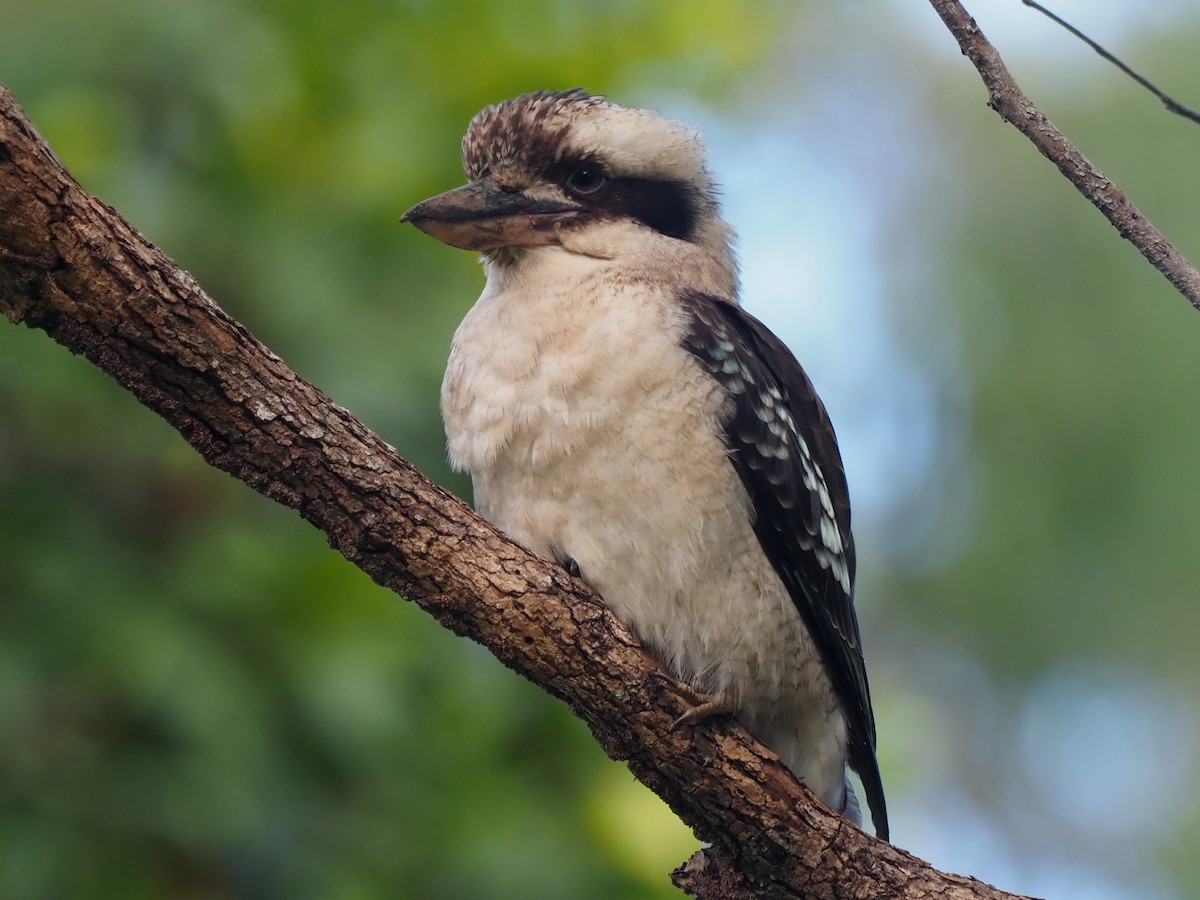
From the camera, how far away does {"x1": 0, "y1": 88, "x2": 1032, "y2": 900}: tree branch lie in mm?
2322

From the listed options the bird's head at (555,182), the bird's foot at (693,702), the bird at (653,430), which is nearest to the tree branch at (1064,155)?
the bird at (653,430)

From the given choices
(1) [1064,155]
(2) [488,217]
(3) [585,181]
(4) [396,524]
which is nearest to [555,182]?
(3) [585,181]

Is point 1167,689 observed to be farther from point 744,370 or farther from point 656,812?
point 744,370

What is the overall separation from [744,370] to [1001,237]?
23.2ft

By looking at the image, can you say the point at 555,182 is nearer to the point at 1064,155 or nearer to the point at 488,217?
the point at 488,217

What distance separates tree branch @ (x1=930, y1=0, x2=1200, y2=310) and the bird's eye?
109cm

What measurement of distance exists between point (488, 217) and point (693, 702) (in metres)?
1.23

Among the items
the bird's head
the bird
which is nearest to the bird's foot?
the bird

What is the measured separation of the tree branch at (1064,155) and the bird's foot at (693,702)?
1.17 m

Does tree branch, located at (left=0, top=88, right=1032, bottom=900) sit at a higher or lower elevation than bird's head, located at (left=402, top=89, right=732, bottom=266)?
lower

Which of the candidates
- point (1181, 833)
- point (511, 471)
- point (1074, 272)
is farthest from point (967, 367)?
point (511, 471)

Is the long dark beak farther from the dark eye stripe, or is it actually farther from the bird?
the dark eye stripe

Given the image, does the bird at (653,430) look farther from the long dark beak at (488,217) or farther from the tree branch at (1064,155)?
the tree branch at (1064,155)

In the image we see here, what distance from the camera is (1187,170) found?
8.39 m
